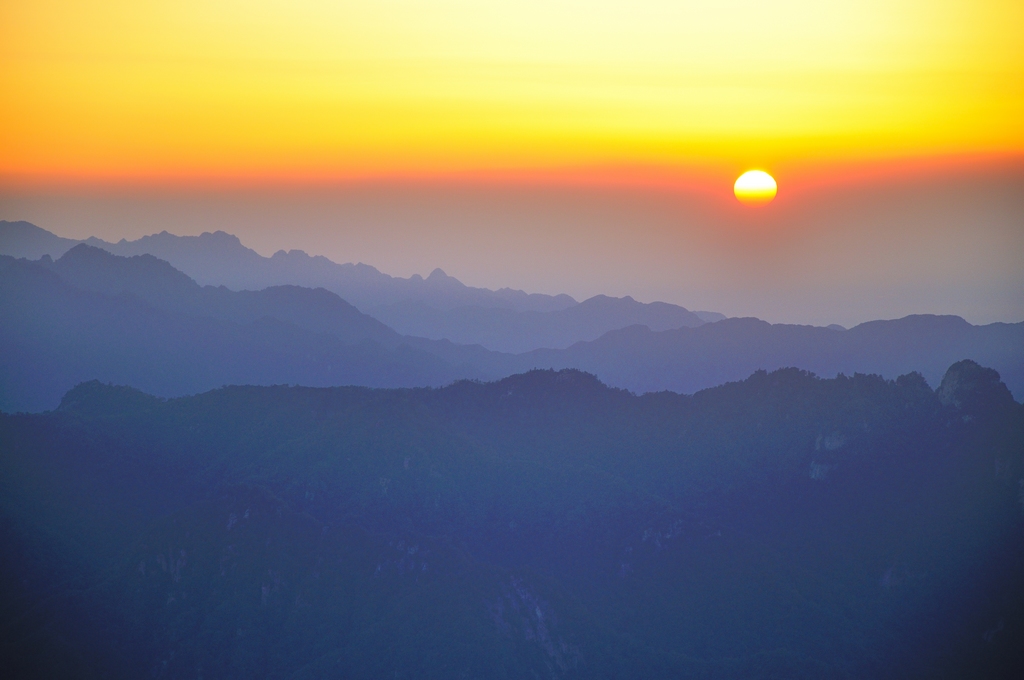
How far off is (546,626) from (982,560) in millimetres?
77403

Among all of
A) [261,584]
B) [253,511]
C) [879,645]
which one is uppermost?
[253,511]

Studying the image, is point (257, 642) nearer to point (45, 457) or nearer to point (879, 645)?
point (45, 457)

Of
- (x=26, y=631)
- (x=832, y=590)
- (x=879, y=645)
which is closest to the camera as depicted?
(x=26, y=631)

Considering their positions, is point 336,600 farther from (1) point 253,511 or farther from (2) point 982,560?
(2) point 982,560

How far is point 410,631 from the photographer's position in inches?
6206

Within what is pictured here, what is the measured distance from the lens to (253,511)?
166 meters

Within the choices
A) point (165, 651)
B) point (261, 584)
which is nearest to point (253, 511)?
point (261, 584)

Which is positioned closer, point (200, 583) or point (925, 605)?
point (200, 583)

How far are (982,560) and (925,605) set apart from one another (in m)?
12.6

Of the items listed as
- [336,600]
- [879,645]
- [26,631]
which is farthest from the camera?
[879,645]

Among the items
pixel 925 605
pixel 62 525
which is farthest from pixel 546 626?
pixel 62 525

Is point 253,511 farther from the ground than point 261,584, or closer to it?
farther from the ground

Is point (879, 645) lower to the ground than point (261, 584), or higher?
lower

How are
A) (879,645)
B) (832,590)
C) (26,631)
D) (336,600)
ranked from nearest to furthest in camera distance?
1. (26,631)
2. (336,600)
3. (879,645)
4. (832,590)
